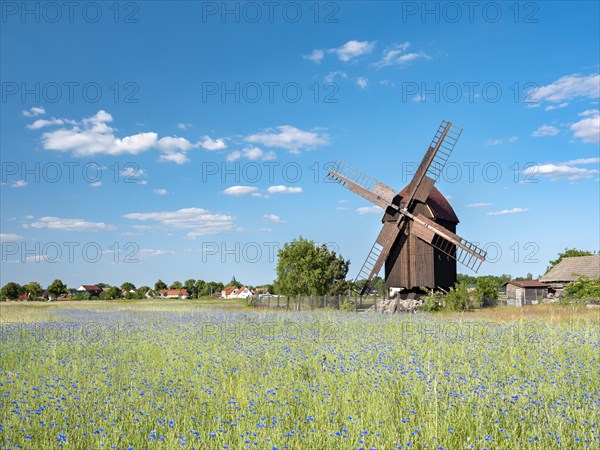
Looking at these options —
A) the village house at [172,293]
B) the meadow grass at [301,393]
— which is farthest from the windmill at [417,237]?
the village house at [172,293]

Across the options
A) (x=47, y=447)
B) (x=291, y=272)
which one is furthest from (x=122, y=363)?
(x=291, y=272)

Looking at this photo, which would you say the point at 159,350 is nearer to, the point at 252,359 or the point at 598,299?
the point at 252,359

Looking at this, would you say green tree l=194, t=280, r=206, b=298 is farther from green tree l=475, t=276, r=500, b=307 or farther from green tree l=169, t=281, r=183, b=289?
green tree l=475, t=276, r=500, b=307

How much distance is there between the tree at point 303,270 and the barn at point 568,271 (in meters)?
23.3

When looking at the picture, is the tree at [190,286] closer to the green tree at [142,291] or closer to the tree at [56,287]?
the green tree at [142,291]

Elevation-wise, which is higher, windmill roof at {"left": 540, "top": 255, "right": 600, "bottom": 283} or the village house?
windmill roof at {"left": 540, "top": 255, "right": 600, "bottom": 283}

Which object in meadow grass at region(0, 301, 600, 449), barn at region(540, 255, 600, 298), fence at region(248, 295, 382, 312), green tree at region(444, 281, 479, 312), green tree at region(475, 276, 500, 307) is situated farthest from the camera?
barn at region(540, 255, 600, 298)

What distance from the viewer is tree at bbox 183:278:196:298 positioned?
124m

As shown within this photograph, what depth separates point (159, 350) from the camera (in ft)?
35.7

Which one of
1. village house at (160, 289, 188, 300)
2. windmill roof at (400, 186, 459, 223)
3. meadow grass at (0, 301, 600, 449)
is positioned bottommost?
village house at (160, 289, 188, 300)

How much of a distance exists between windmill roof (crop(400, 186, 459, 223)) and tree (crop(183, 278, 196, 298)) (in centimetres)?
9580

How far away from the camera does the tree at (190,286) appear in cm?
12412

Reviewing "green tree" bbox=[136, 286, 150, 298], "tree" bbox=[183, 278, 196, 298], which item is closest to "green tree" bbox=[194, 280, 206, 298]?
"tree" bbox=[183, 278, 196, 298]

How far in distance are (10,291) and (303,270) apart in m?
78.0
